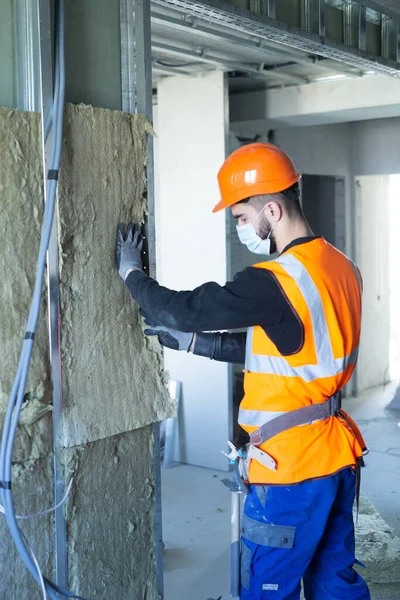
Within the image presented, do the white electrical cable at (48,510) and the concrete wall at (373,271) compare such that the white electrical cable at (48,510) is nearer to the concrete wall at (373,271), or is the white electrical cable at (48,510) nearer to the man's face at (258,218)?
the man's face at (258,218)

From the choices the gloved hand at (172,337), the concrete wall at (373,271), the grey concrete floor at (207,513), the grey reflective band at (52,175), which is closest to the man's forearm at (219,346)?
the gloved hand at (172,337)

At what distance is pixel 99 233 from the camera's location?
196cm

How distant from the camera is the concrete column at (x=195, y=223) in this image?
4902 millimetres

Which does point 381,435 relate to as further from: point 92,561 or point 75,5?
point 75,5

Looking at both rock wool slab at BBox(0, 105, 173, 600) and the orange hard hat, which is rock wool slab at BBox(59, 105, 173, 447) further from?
the orange hard hat

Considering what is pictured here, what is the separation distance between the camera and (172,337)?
6.93 feet

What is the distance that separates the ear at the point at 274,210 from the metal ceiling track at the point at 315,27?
2.63 ft

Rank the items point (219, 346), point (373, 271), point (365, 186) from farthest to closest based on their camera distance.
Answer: point (373, 271) → point (365, 186) → point (219, 346)

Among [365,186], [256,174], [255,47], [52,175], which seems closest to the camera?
[52,175]

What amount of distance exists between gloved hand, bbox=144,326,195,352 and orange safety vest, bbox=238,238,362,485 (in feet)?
0.72

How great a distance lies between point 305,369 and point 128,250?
A: 23.3 inches

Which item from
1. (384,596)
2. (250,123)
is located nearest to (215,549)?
(384,596)

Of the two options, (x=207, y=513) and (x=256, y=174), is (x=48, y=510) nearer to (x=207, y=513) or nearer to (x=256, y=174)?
(x=256, y=174)

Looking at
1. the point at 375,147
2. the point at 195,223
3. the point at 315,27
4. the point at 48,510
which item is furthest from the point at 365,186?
the point at 48,510
